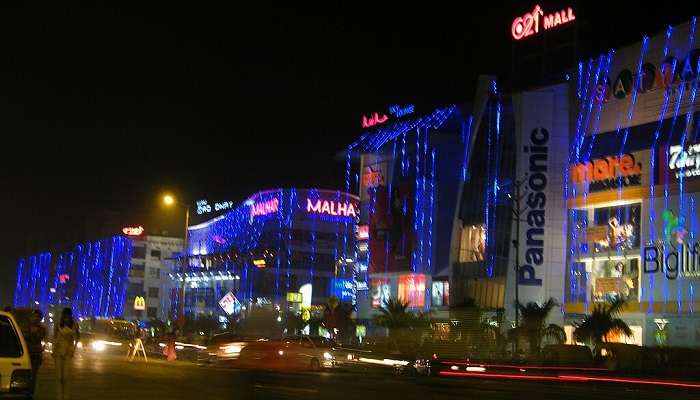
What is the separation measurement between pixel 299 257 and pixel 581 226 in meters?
52.1

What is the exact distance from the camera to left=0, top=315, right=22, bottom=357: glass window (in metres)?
13.4

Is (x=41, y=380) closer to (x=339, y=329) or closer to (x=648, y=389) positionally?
(x=648, y=389)

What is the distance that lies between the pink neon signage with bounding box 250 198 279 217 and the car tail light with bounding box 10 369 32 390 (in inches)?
3746

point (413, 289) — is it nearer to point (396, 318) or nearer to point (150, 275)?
point (396, 318)

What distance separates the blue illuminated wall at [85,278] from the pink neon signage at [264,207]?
1216 inches

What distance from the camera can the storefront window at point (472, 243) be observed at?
70.8m

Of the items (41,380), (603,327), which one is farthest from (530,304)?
(41,380)

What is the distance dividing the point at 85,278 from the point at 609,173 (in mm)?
119748

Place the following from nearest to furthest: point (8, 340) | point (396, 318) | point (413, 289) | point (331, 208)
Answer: point (8, 340)
point (396, 318)
point (413, 289)
point (331, 208)

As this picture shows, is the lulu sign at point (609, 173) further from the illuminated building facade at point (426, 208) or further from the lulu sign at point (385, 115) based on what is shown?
the lulu sign at point (385, 115)

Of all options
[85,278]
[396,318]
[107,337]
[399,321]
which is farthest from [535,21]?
[85,278]

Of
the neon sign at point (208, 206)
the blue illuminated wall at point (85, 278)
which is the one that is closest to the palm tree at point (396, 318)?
the neon sign at point (208, 206)

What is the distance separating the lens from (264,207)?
4397 inches

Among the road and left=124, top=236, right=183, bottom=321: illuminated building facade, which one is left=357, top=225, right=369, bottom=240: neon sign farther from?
the road
